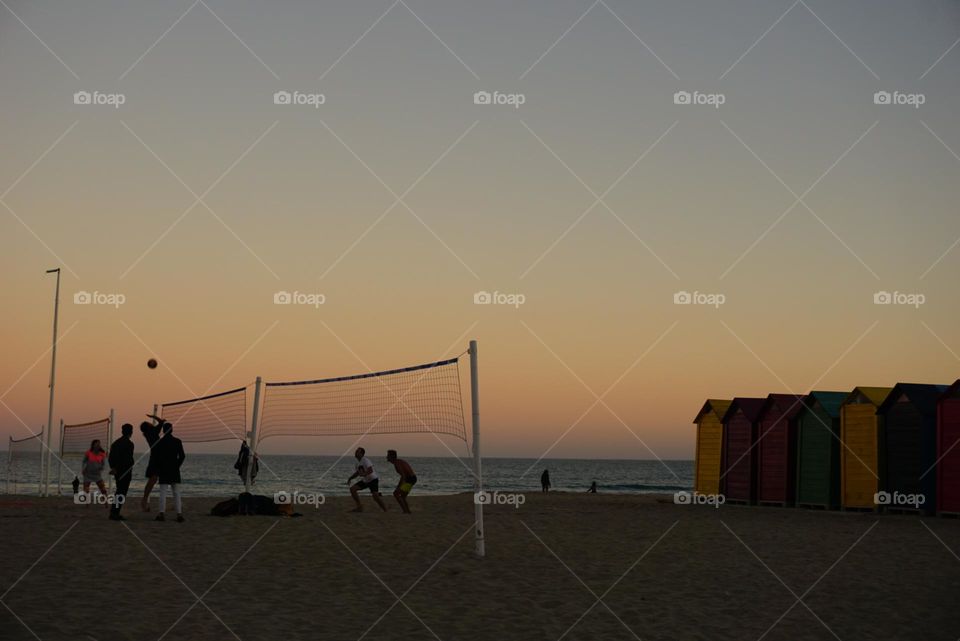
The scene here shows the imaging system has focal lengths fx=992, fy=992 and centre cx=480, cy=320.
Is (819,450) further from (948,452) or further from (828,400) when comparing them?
(948,452)

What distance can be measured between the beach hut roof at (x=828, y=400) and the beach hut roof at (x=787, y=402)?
0.42m

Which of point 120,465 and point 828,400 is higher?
point 828,400

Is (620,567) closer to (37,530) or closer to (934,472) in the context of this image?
(37,530)

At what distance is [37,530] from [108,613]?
21.4 feet

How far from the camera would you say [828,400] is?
944 inches

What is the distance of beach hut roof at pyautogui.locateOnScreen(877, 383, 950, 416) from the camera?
21.0 m

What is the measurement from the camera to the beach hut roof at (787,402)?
24.8 m

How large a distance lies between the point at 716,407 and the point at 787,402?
3.04 metres

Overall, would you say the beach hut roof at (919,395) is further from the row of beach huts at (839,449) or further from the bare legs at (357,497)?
the bare legs at (357,497)

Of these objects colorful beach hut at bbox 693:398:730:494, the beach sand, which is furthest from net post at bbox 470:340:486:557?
colorful beach hut at bbox 693:398:730:494

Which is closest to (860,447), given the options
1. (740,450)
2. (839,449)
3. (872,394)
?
(839,449)

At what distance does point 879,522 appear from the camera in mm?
18938

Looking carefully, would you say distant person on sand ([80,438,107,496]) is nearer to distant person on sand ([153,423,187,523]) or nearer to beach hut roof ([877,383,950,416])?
distant person on sand ([153,423,187,523])

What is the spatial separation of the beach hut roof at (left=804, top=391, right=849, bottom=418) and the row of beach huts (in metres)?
0.02
